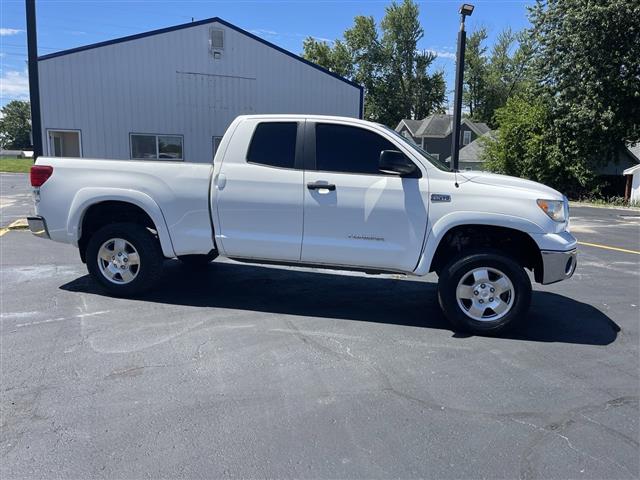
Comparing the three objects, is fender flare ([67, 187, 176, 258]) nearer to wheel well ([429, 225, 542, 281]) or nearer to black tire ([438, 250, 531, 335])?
wheel well ([429, 225, 542, 281])

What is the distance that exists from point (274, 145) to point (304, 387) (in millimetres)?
2677

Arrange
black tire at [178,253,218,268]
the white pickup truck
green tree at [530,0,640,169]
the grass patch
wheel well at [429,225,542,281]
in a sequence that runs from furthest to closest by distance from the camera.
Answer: the grass patch < green tree at [530,0,640,169] < black tire at [178,253,218,268] < wheel well at [429,225,542,281] < the white pickup truck

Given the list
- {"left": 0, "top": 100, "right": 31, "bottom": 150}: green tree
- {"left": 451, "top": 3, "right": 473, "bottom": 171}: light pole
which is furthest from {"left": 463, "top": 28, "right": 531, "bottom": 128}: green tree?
{"left": 0, "top": 100, "right": 31, "bottom": 150}: green tree

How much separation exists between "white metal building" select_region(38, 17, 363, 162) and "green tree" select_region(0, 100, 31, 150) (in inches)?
4186

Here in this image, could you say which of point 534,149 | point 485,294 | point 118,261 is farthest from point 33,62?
point 534,149

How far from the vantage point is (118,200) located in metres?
5.67

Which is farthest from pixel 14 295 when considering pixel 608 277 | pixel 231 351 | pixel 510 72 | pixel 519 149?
pixel 510 72

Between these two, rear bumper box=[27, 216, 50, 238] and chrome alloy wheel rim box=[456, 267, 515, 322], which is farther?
rear bumper box=[27, 216, 50, 238]

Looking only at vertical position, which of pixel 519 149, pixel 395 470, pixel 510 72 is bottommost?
pixel 395 470

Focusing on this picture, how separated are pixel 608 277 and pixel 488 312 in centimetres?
389

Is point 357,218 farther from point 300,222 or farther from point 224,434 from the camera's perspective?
point 224,434

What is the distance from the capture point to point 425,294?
650 cm

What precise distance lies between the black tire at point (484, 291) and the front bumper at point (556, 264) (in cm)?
19

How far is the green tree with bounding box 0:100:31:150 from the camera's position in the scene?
10919cm
